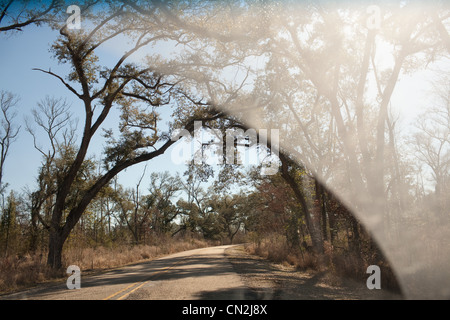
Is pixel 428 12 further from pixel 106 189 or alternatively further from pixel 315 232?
pixel 106 189

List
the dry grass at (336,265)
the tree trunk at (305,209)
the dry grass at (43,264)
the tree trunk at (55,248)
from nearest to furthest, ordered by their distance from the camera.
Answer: the dry grass at (336,265) < the dry grass at (43,264) < the tree trunk at (55,248) < the tree trunk at (305,209)

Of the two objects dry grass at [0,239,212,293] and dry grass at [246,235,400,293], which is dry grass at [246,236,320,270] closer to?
dry grass at [246,235,400,293]

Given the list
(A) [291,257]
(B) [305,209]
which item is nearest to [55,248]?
(A) [291,257]

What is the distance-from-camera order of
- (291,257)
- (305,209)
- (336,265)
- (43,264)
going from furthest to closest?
(305,209) < (291,257) < (43,264) < (336,265)

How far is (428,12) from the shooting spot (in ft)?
39.2

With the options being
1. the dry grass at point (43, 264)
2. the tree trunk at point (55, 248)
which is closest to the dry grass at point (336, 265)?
the dry grass at point (43, 264)

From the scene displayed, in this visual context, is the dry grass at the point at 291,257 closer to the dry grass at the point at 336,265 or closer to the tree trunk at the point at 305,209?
the dry grass at the point at 336,265

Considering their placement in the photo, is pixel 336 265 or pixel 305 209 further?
pixel 305 209

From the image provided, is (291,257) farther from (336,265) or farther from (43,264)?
(43,264)

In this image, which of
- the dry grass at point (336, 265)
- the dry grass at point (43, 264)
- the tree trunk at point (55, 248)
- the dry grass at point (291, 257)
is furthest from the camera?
the tree trunk at point (55, 248)

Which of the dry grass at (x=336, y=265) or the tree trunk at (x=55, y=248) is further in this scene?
the tree trunk at (x=55, y=248)

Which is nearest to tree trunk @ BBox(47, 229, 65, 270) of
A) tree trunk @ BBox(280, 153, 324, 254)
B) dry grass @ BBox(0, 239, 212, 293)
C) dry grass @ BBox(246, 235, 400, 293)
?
dry grass @ BBox(0, 239, 212, 293)
